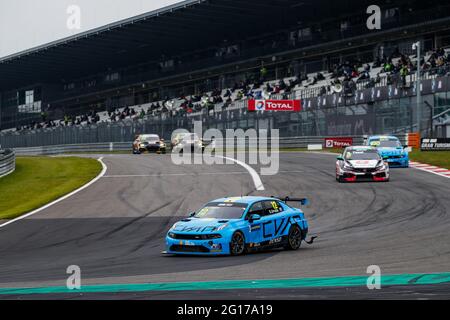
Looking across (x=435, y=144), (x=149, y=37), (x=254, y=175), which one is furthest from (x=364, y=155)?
(x=149, y=37)

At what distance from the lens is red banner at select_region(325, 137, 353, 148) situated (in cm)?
4806

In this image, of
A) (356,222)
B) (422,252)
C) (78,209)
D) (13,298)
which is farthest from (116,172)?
(13,298)

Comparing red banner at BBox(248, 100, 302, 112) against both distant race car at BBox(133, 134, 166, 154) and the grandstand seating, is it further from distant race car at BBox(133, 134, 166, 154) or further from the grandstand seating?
distant race car at BBox(133, 134, 166, 154)

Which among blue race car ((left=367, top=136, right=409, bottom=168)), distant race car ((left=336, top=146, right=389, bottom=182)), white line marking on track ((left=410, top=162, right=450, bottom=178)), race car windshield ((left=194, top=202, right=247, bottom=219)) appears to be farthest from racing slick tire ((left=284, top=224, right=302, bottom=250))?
blue race car ((left=367, top=136, right=409, bottom=168))

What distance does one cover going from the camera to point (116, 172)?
34.6 m

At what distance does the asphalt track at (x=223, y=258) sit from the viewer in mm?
12422

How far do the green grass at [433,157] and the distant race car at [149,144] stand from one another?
670 inches

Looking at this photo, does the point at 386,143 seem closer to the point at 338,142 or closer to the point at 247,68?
the point at 338,142

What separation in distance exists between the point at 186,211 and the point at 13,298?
12.9 metres

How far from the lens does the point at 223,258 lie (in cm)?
1488

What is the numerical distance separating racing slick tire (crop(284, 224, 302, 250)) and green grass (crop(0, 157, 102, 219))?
973 centimetres

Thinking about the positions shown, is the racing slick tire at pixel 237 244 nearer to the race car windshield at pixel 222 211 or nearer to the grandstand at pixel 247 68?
the race car windshield at pixel 222 211

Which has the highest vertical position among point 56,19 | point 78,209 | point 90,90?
point 56,19
